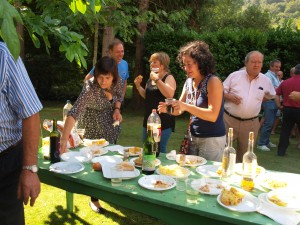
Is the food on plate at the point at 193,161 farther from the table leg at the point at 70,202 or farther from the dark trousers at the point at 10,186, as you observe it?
the table leg at the point at 70,202

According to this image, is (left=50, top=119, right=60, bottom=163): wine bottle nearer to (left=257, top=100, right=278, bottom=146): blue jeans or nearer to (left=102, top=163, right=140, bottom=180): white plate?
(left=102, top=163, right=140, bottom=180): white plate

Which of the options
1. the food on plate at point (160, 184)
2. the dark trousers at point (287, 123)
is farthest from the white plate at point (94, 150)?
the dark trousers at point (287, 123)

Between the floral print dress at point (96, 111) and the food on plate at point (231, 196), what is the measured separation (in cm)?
169

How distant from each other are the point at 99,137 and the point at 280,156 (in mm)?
4394

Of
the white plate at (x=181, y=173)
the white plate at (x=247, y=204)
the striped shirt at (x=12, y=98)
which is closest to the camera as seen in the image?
the striped shirt at (x=12, y=98)

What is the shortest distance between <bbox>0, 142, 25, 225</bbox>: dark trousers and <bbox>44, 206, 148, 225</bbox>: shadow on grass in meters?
1.73

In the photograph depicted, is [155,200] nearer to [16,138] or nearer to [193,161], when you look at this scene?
[193,161]

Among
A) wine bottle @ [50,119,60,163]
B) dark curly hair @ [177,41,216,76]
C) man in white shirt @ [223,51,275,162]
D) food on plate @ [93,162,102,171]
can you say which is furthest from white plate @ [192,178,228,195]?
man in white shirt @ [223,51,275,162]

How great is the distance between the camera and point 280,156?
20.1 ft

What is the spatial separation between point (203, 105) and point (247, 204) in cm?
115

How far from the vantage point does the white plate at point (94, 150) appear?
Result: 9.10ft

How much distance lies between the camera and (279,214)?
1757 mm

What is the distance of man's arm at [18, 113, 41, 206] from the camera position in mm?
1729

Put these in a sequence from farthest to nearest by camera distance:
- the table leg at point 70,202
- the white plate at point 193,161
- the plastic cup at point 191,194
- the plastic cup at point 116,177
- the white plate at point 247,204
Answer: the table leg at point 70,202 < the white plate at point 193,161 < the plastic cup at point 116,177 < the plastic cup at point 191,194 < the white plate at point 247,204
